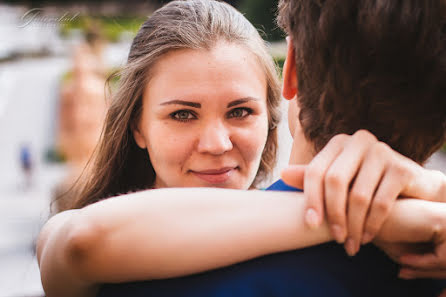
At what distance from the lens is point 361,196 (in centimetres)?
100

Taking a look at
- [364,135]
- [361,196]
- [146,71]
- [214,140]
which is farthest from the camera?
[146,71]

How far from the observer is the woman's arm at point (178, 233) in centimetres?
106

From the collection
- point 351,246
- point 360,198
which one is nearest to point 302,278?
point 351,246

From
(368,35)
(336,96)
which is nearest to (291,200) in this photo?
(336,96)

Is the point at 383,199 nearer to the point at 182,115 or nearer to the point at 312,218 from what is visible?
the point at 312,218

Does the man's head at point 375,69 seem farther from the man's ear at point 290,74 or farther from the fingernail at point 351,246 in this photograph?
the fingernail at point 351,246

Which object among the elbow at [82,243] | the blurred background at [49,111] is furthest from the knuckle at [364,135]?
the blurred background at [49,111]

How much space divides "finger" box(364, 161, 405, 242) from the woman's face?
3.05 ft

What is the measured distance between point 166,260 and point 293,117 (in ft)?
1.93

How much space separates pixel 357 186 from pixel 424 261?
→ 0.26 metres

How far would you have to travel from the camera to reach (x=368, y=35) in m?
1.10

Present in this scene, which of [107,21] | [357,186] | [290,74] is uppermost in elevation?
[290,74]

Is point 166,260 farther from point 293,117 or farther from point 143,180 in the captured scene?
point 143,180

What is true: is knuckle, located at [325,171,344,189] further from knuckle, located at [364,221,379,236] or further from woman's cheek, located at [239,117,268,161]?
woman's cheek, located at [239,117,268,161]
